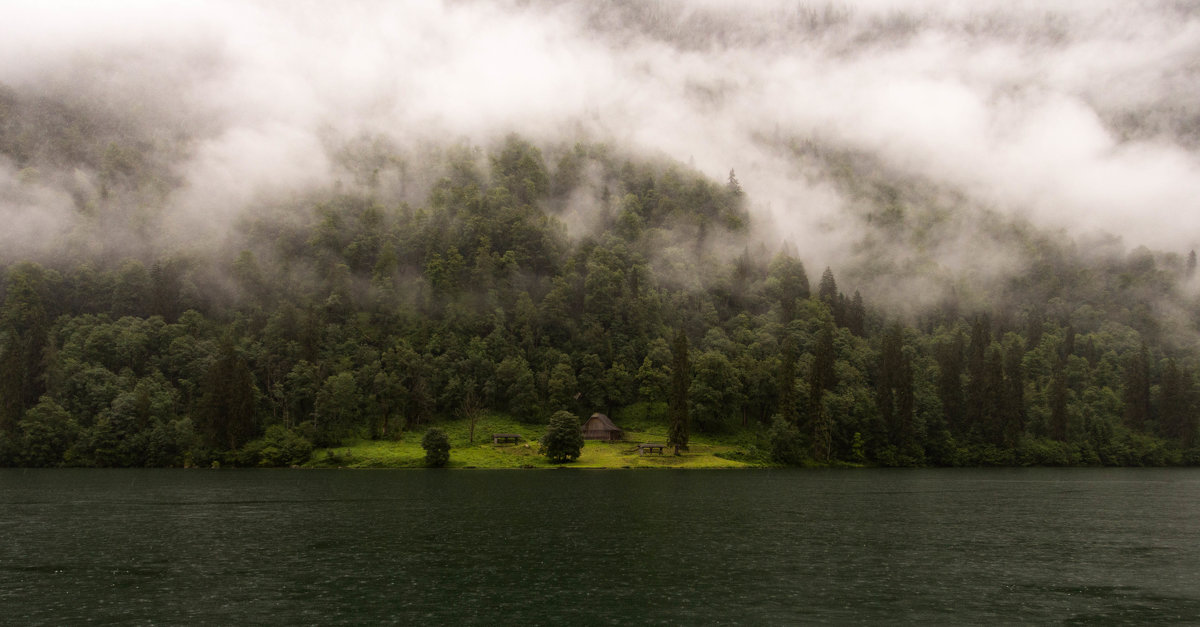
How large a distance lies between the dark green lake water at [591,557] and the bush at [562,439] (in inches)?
2187

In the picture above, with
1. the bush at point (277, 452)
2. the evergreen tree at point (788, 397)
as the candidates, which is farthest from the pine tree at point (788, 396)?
the bush at point (277, 452)

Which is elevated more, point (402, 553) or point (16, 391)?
point (16, 391)

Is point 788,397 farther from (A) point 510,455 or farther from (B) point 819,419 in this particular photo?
(A) point 510,455

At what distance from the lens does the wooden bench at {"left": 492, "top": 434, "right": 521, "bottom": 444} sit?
187750 millimetres

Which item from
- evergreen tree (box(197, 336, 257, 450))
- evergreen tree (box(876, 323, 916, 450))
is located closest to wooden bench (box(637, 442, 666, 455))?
evergreen tree (box(876, 323, 916, 450))

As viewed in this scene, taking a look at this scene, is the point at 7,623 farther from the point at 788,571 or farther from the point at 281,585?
the point at 788,571

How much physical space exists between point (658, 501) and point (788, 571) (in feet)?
147

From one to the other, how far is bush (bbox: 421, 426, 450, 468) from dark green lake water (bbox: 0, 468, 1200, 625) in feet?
179

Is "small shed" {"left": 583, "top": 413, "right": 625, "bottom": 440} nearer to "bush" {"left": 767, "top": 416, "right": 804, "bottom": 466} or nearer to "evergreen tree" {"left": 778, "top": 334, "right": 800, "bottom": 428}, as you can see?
"bush" {"left": 767, "top": 416, "right": 804, "bottom": 466}

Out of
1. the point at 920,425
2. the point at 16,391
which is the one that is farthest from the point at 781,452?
the point at 16,391

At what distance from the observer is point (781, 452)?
179 m

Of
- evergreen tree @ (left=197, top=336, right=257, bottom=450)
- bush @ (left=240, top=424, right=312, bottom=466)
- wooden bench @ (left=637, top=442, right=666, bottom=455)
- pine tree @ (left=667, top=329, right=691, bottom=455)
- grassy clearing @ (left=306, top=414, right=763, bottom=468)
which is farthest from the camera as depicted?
wooden bench @ (left=637, top=442, right=666, bottom=455)

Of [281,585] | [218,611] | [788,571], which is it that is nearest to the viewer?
[218,611]

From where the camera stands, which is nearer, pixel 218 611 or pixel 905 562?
pixel 218 611
